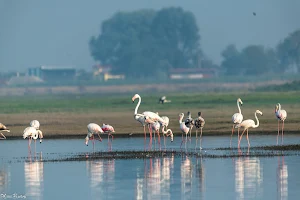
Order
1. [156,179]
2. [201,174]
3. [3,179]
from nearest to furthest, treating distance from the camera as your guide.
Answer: [156,179] → [201,174] → [3,179]

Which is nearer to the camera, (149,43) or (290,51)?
(290,51)

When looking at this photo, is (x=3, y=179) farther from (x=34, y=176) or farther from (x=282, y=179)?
(x=282, y=179)

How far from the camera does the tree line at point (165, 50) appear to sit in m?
144

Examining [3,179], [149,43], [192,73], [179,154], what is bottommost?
[3,179]

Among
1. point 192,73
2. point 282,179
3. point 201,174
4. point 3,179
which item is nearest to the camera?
point 282,179

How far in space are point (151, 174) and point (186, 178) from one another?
1042 millimetres

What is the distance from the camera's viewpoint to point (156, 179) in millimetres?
20578

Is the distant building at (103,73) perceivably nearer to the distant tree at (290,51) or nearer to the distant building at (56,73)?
the distant building at (56,73)

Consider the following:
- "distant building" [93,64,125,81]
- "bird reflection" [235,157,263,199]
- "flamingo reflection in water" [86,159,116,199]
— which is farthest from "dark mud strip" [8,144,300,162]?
"distant building" [93,64,125,81]

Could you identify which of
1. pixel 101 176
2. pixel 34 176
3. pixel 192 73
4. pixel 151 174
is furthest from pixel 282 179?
pixel 192 73

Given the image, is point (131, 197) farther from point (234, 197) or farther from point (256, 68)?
point (256, 68)

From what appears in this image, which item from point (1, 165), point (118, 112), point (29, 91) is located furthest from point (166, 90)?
point (1, 165)

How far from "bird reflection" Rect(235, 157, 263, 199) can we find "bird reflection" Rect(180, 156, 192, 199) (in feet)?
3.08

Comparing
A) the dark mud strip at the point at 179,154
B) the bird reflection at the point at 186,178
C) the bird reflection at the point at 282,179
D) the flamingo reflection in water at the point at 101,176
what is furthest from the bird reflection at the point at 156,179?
the bird reflection at the point at 282,179
